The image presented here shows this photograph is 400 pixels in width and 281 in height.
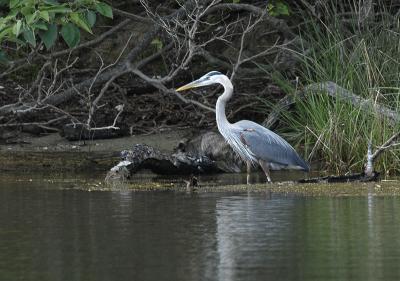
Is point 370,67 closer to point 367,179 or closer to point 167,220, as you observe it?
point 367,179

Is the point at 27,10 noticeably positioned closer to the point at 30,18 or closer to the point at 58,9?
the point at 58,9

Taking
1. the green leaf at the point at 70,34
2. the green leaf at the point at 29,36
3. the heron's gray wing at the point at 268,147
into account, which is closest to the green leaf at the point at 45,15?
the green leaf at the point at 29,36

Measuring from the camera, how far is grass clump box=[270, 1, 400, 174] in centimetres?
1302

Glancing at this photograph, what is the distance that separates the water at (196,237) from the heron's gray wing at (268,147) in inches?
85.1

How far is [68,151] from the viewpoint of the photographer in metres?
14.3

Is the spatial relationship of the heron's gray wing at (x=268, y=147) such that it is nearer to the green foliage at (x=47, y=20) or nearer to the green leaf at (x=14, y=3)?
the green foliage at (x=47, y=20)

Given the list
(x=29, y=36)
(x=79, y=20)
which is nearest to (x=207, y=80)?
(x=79, y=20)

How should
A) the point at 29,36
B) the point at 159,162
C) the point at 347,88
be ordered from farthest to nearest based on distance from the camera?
1. the point at 347,88
2. the point at 159,162
3. the point at 29,36

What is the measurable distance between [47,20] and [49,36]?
332 millimetres

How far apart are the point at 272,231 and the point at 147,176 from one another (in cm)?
537

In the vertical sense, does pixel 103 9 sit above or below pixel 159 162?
above

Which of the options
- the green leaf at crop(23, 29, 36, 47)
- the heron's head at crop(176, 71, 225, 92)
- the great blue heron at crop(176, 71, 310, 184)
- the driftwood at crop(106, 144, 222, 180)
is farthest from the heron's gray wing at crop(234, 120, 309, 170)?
the green leaf at crop(23, 29, 36, 47)

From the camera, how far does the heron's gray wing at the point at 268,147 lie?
1288 cm

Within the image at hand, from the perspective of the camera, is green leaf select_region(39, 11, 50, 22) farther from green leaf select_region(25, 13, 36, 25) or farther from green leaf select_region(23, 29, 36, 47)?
green leaf select_region(23, 29, 36, 47)
